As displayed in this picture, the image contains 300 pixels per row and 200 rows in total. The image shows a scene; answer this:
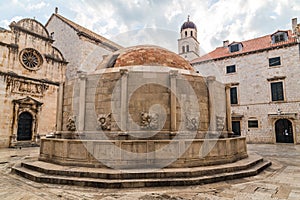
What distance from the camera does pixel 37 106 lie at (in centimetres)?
2036

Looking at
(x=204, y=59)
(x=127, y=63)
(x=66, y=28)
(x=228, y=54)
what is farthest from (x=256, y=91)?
(x=66, y=28)

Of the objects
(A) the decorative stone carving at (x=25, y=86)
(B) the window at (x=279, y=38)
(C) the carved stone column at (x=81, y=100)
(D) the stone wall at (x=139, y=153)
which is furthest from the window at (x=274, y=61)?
(A) the decorative stone carving at (x=25, y=86)

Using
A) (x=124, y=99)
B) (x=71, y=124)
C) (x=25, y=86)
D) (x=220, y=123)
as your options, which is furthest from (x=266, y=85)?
(x=25, y=86)

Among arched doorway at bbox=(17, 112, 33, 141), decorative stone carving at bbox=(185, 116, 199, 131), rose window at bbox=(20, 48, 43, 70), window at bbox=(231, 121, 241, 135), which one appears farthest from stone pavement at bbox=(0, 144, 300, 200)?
window at bbox=(231, 121, 241, 135)

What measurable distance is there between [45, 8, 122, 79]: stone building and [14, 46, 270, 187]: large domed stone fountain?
648 inches

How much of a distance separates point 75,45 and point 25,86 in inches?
360

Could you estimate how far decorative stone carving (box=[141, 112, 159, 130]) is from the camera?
317 inches

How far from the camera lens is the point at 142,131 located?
8039 millimetres

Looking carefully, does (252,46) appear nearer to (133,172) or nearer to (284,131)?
(284,131)

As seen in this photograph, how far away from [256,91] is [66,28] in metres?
25.7

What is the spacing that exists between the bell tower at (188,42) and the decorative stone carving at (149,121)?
3849 centimetres

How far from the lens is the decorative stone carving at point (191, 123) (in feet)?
28.0

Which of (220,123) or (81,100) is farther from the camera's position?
(220,123)

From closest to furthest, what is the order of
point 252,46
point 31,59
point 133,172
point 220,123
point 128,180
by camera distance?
point 128,180 < point 133,172 < point 220,123 < point 31,59 < point 252,46
